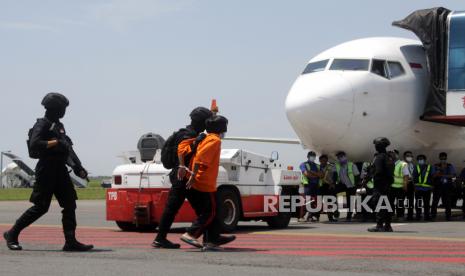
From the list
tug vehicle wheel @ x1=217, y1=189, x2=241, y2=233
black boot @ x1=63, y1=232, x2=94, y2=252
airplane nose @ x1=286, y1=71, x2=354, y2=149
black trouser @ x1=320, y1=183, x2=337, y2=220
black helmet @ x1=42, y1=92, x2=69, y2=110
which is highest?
airplane nose @ x1=286, y1=71, x2=354, y2=149

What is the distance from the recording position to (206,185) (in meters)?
9.85

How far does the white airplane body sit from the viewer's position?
17188 millimetres

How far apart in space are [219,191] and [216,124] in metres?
4.08

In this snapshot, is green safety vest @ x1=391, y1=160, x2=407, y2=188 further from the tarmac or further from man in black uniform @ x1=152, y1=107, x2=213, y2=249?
man in black uniform @ x1=152, y1=107, x2=213, y2=249

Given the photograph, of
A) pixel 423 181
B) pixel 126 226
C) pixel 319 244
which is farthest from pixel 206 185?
pixel 423 181

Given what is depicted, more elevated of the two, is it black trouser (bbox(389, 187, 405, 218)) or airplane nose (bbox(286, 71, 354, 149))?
airplane nose (bbox(286, 71, 354, 149))

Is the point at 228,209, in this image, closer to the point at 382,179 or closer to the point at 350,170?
the point at 382,179

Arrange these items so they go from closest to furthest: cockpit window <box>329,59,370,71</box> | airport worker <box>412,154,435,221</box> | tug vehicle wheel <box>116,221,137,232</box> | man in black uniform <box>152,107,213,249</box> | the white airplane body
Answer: man in black uniform <box>152,107,213,249</box> < tug vehicle wheel <box>116,221,137,232</box> < the white airplane body < cockpit window <box>329,59,370,71</box> < airport worker <box>412,154,435,221</box>

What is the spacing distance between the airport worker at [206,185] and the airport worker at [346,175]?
831cm

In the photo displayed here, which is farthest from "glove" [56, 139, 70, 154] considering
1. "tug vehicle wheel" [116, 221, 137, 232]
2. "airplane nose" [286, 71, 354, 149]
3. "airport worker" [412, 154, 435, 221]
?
"airport worker" [412, 154, 435, 221]

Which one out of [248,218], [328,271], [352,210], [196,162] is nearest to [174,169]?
[196,162]

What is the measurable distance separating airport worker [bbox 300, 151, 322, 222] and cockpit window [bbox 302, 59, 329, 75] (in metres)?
1.88

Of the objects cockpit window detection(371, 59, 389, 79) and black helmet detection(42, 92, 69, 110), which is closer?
black helmet detection(42, 92, 69, 110)

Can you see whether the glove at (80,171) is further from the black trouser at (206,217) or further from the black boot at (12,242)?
the black trouser at (206,217)
